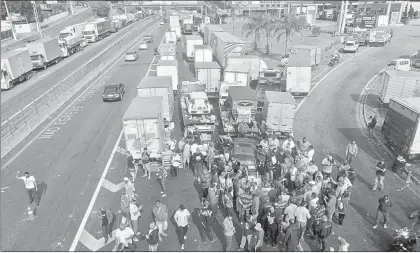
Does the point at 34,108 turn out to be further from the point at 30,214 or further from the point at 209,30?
the point at 209,30

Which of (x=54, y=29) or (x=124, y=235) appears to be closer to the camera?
(x=124, y=235)

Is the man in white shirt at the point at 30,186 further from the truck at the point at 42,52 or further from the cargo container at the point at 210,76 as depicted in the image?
the truck at the point at 42,52

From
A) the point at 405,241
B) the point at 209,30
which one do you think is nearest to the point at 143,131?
the point at 405,241

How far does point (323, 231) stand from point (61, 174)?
45.9ft

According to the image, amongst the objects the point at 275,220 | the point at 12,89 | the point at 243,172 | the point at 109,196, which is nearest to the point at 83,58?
the point at 12,89

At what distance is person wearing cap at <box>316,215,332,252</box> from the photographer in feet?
35.7

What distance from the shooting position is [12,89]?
36.5 meters

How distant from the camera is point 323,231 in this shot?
10969 mm

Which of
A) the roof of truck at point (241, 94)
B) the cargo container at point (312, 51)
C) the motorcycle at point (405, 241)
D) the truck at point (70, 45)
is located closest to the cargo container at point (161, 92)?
the roof of truck at point (241, 94)

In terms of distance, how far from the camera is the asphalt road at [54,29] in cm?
6919

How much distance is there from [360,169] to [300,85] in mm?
14277

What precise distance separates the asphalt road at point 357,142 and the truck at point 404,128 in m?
0.99

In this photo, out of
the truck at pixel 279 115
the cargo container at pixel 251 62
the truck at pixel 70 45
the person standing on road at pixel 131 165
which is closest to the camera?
the person standing on road at pixel 131 165

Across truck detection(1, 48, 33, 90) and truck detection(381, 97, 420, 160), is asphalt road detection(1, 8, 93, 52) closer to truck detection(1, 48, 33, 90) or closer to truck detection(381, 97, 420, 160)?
truck detection(1, 48, 33, 90)
